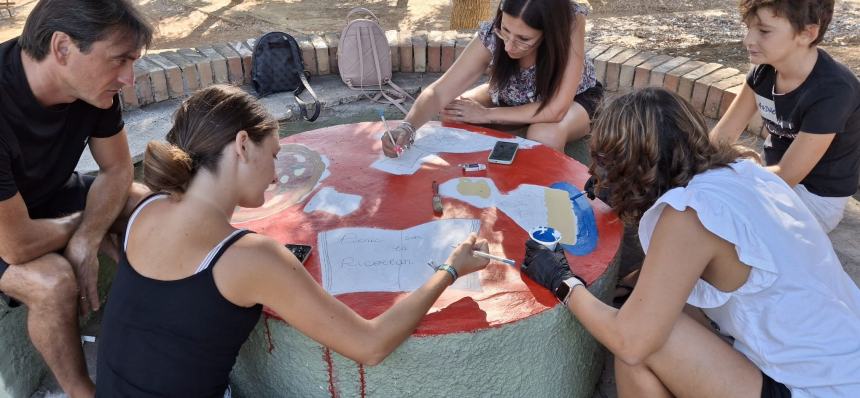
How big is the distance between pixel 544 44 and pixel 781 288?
1.60 m

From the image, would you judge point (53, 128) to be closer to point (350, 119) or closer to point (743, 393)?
point (350, 119)

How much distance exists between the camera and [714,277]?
5.16 feet

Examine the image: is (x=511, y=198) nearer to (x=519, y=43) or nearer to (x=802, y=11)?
(x=519, y=43)

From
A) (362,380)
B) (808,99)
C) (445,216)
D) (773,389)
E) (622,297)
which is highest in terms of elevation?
(808,99)

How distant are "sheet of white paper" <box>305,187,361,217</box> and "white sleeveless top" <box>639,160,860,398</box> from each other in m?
0.99

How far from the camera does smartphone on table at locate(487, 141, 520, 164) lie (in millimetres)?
2484

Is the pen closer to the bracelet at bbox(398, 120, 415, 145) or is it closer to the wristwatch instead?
the wristwatch

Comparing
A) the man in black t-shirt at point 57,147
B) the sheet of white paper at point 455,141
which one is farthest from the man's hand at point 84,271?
the sheet of white paper at point 455,141

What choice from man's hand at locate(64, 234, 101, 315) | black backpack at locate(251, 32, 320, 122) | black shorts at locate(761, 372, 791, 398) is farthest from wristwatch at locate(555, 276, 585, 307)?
black backpack at locate(251, 32, 320, 122)

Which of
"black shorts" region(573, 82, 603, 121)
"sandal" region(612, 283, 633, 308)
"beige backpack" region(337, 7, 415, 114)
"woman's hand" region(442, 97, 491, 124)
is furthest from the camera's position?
"beige backpack" region(337, 7, 415, 114)

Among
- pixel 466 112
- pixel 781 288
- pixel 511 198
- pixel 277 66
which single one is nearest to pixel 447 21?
pixel 277 66

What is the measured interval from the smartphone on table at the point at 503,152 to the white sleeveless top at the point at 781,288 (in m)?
0.93

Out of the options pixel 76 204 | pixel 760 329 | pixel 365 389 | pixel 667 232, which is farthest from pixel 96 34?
pixel 760 329

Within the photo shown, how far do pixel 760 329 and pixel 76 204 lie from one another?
7.14ft
